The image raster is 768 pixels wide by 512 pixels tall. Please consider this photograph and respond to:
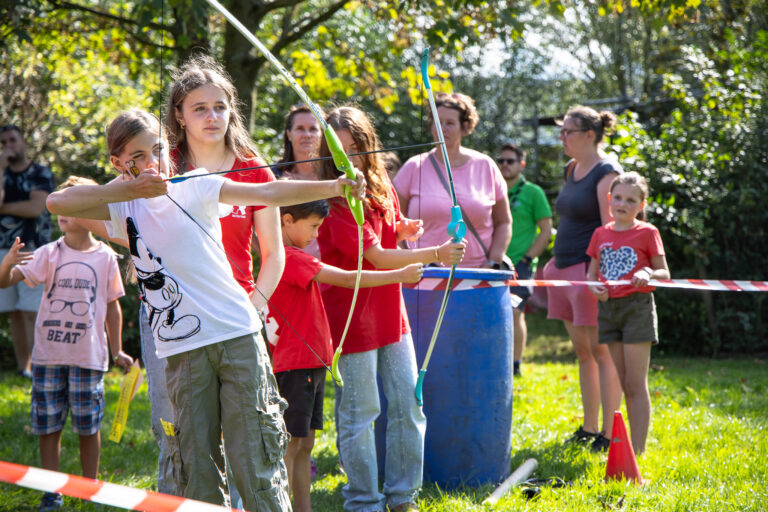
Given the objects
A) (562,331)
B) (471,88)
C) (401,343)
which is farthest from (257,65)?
(471,88)

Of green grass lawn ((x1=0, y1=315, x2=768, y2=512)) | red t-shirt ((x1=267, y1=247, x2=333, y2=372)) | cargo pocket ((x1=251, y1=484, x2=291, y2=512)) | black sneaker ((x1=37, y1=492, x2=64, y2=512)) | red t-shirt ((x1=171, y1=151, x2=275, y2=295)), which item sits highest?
red t-shirt ((x1=171, y1=151, x2=275, y2=295))

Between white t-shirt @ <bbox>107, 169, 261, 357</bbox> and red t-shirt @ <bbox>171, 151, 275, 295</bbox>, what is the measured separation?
Answer: 1.25ft

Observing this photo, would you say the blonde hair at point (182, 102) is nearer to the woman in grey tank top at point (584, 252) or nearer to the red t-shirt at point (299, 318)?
the red t-shirt at point (299, 318)

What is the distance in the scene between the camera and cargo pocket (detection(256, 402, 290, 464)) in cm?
248

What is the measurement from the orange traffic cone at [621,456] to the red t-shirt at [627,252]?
0.74 m

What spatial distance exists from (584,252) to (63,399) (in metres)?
2.95

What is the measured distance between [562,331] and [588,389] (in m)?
5.71

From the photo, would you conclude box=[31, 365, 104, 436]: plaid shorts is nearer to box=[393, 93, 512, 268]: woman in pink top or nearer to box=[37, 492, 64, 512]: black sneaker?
box=[37, 492, 64, 512]: black sneaker

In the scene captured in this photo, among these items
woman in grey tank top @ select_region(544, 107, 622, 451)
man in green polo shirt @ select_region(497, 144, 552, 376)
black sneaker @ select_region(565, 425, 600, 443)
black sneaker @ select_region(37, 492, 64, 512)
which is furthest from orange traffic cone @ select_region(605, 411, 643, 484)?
man in green polo shirt @ select_region(497, 144, 552, 376)

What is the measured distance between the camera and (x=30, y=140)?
9398 millimetres

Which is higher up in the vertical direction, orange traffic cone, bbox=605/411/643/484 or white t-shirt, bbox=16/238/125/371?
white t-shirt, bbox=16/238/125/371

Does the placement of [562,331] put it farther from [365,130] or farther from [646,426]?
[365,130]

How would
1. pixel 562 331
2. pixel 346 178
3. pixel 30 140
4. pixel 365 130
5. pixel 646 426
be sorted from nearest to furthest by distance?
1. pixel 346 178
2. pixel 365 130
3. pixel 646 426
4. pixel 30 140
5. pixel 562 331

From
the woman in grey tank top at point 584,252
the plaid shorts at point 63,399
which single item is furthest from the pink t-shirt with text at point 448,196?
the plaid shorts at point 63,399
